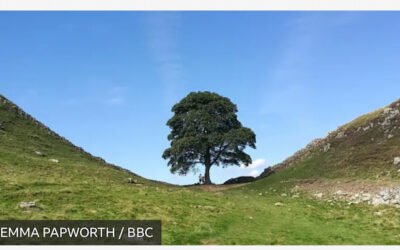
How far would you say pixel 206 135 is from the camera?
82500mm

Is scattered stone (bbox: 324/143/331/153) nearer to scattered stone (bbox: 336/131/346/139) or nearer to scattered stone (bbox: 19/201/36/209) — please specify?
scattered stone (bbox: 336/131/346/139)

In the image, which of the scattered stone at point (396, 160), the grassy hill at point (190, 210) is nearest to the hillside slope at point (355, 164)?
the scattered stone at point (396, 160)

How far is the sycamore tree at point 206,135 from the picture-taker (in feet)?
268

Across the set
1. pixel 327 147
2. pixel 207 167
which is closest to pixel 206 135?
pixel 207 167

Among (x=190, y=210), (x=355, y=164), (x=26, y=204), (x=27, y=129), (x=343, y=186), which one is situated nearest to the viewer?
(x=26, y=204)

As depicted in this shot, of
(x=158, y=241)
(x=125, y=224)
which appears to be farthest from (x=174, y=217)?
(x=158, y=241)

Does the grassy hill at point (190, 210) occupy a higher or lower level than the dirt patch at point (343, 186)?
lower

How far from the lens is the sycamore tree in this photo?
81812 millimetres

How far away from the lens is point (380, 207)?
3706 centimetres

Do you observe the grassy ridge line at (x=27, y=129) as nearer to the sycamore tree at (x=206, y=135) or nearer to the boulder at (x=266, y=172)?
the sycamore tree at (x=206, y=135)

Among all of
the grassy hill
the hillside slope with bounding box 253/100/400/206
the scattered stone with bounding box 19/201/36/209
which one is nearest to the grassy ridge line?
the grassy hill

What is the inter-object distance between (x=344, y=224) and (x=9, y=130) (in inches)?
1963

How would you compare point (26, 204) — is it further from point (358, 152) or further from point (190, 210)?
point (358, 152)

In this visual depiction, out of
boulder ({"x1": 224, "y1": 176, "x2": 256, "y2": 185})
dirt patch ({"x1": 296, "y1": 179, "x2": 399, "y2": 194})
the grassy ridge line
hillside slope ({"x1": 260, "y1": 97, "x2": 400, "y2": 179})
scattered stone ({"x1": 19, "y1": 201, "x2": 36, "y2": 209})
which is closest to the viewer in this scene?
scattered stone ({"x1": 19, "y1": 201, "x2": 36, "y2": 209})
